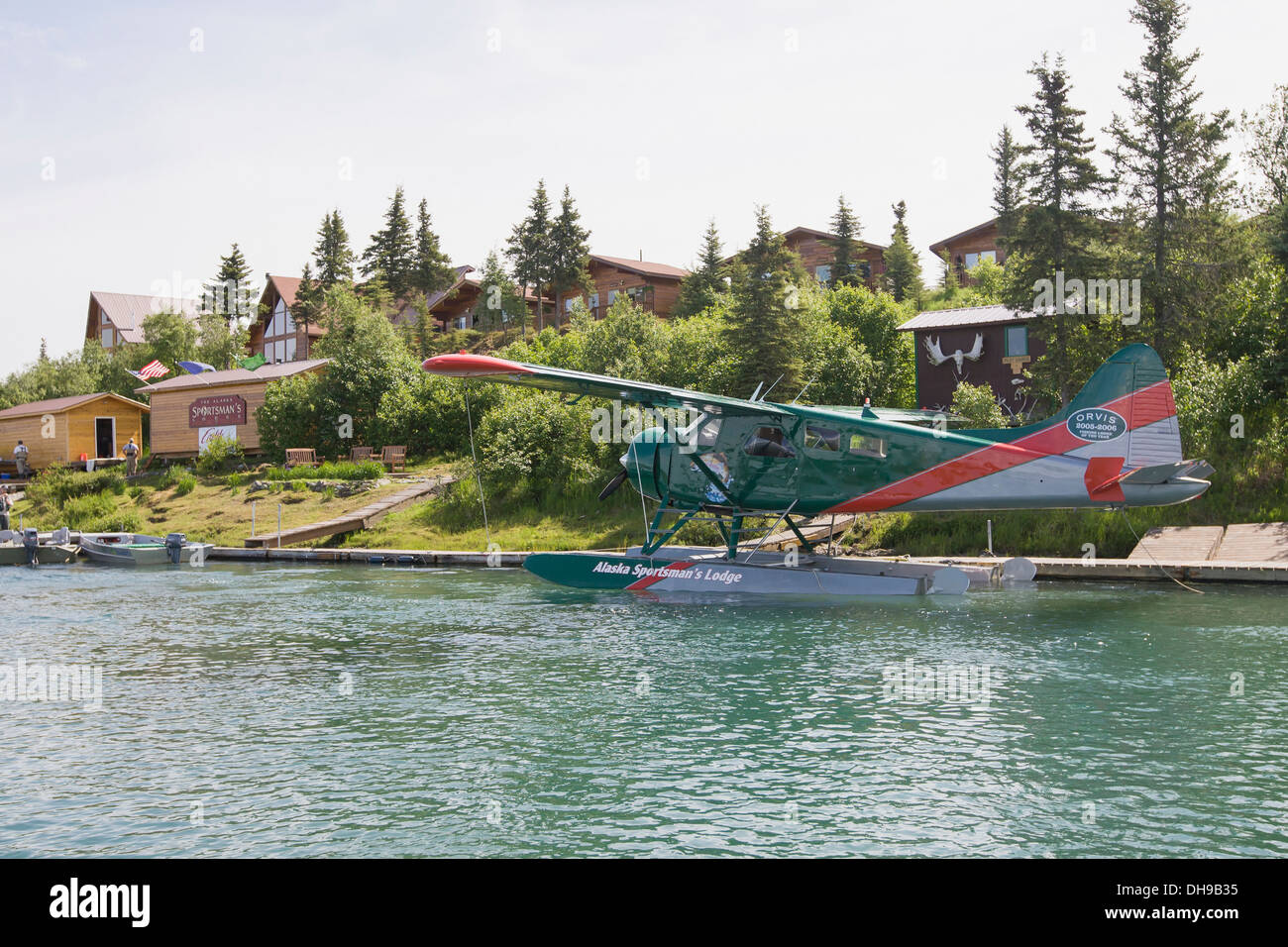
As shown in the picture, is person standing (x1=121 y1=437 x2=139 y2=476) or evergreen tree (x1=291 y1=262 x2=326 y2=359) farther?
evergreen tree (x1=291 y1=262 x2=326 y2=359)

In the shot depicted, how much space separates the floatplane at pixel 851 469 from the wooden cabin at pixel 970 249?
4705 cm

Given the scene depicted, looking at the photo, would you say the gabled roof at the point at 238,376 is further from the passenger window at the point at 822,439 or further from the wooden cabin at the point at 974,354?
the passenger window at the point at 822,439

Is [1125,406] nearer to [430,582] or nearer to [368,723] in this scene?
[368,723]

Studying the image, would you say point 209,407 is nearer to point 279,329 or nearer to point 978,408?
point 279,329

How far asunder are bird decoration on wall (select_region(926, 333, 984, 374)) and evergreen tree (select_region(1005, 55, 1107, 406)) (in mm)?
6089

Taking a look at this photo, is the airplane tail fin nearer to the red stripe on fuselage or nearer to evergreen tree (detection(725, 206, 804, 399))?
the red stripe on fuselage

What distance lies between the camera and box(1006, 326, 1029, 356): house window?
32.3m

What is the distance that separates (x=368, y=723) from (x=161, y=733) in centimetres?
196

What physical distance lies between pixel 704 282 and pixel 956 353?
20968 mm

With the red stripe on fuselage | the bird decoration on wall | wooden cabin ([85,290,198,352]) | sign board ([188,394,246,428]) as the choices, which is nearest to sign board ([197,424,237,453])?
sign board ([188,394,246,428])

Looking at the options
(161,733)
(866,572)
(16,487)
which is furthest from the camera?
(16,487)
